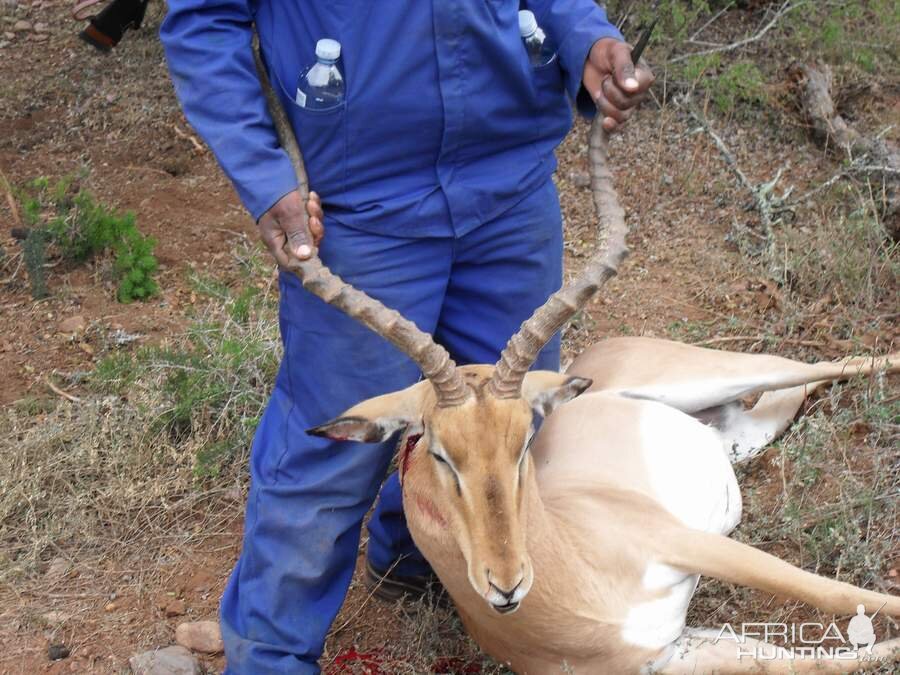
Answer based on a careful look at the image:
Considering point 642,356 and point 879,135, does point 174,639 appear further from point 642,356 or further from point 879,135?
point 879,135

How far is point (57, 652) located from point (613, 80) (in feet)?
8.85

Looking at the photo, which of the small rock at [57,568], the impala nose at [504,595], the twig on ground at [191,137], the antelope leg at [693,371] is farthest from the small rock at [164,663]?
the twig on ground at [191,137]

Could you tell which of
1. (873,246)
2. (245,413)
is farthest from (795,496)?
(245,413)

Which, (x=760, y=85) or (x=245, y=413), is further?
(x=760, y=85)

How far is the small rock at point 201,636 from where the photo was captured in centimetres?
388

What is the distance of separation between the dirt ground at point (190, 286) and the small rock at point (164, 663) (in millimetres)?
99

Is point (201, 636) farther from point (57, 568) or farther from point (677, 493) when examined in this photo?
point (677, 493)

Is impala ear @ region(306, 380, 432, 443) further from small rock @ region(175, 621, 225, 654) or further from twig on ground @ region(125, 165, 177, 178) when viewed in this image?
twig on ground @ region(125, 165, 177, 178)

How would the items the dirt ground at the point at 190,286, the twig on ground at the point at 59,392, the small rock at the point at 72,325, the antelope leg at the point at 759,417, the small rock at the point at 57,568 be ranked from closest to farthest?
the dirt ground at the point at 190,286 → the small rock at the point at 57,568 → the antelope leg at the point at 759,417 → the twig on ground at the point at 59,392 → the small rock at the point at 72,325

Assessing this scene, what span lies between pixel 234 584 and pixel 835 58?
5.41 metres

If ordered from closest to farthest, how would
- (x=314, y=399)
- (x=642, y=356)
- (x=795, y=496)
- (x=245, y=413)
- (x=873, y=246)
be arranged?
(x=314, y=399), (x=795, y=496), (x=642, y=356), (x=245, y=413), (x=873, y=246)

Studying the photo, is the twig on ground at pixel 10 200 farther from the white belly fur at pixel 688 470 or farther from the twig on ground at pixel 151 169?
the white belly fur at pixel 688 470

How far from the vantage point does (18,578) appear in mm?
4238

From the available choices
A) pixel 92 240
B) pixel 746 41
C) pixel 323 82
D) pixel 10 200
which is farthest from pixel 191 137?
pixel 323 82
